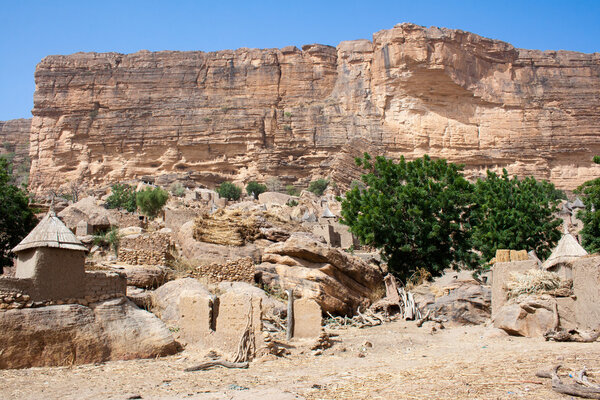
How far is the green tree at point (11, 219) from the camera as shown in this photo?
54.5 ft

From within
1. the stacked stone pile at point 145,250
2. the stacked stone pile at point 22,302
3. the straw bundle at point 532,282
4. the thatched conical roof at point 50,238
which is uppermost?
the thatched conical roof at point 50,238

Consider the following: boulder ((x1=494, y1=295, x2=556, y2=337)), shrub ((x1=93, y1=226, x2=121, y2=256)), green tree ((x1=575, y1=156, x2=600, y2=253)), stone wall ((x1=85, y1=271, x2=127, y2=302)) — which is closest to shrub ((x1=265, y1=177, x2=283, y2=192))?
shrub ((x1=93, y1=226, x2=121, y2=256))

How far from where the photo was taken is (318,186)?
2211 inches

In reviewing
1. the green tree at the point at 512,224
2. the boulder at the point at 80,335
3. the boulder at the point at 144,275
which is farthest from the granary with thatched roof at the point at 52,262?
the green tree at the point at 512,224

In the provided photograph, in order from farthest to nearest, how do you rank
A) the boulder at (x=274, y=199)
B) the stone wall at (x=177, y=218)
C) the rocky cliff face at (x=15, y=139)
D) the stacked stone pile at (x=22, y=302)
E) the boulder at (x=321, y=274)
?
1. the rocky cliff face at (x=15, y=139)
2. the boulder at (x=274, y=199)
3. the stone wall at (x=177, y=218)
4. the boulder at (x=321, y=274)
5. the stacked stone pile at (x=22, y=302)

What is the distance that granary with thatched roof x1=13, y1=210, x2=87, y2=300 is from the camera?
8315 millimetres

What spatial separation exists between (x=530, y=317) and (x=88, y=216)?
19300 millimetres

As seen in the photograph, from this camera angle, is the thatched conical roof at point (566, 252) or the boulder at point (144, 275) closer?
the thatched conical roof at point (566, 252)

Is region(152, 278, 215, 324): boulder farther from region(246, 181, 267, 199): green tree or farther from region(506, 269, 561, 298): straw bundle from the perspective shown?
region(246, 181, 267, 199): green tree

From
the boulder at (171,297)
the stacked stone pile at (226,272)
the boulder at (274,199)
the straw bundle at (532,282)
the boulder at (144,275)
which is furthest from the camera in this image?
the boulder at (274,199)

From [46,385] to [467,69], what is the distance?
2568 inches

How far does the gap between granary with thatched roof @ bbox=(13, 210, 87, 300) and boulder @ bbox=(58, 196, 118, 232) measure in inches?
442

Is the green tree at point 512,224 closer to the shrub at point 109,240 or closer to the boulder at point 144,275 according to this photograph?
the boulder at point 144,275

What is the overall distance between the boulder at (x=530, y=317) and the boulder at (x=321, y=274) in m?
4.70
